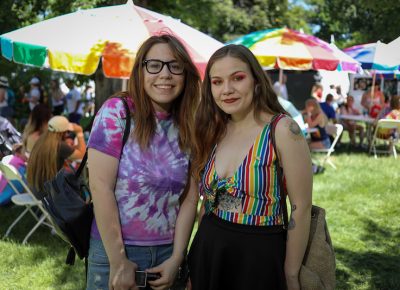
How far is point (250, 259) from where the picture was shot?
6.38 feet

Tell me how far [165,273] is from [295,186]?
671mm

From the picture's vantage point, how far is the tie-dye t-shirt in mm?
1888

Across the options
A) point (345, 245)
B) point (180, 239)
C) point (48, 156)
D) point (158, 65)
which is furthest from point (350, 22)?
point (180, 239)

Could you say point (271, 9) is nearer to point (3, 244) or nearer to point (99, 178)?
point (3, 244)

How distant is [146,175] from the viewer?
1.91 metres

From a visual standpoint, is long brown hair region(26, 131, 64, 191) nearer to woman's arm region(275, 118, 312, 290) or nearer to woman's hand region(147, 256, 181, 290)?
woman's hand region(147, 256, 181, 290)

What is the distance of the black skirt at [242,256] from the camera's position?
1.93 m

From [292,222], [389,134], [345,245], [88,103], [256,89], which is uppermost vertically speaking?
[256,89]

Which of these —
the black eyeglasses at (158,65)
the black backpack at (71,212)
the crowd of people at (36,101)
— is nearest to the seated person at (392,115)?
the crowd of people at (36,101)

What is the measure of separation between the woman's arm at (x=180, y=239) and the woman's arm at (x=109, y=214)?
14cm

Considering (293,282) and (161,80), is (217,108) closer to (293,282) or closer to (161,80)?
(161,80)

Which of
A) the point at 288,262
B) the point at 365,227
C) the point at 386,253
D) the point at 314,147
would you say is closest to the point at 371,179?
the point at 314,147

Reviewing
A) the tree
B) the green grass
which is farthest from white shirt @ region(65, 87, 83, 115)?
the green grass

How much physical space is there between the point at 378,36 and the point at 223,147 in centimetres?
2453
